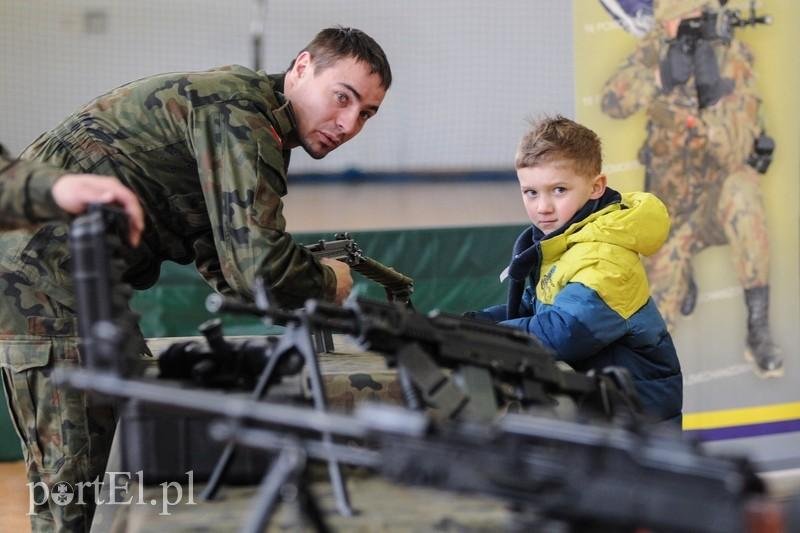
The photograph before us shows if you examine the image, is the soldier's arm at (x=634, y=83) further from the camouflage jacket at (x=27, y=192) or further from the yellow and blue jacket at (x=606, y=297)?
the camouflage jacket at (x=27, y=192)

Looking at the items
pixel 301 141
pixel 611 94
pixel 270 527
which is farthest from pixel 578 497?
pixel 611 94

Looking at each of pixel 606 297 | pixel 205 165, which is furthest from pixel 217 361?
pixel 606 297

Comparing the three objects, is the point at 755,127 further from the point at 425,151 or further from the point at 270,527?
the point at 425,151

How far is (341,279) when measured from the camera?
8.06 feet

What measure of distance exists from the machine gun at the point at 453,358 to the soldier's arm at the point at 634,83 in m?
2.79

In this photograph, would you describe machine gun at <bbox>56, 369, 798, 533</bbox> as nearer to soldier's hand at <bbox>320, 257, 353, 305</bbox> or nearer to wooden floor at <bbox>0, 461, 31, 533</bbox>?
soldier's hand at <bbox>320, 257, 353, 305</bbox>

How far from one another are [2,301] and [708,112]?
10.5 feet

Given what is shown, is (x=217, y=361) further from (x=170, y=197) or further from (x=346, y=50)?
(x=346, y=50)

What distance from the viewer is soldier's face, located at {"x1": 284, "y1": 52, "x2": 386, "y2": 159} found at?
254cm

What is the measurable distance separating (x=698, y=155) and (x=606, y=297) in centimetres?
224

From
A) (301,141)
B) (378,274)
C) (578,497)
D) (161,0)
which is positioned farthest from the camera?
(161,0)

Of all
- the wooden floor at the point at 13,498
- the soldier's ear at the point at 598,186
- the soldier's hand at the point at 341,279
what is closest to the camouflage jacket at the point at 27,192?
the soldier's hand at the point at 341,279

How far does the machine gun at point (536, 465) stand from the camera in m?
1.10

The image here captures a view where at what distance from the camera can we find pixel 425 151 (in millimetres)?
8500
